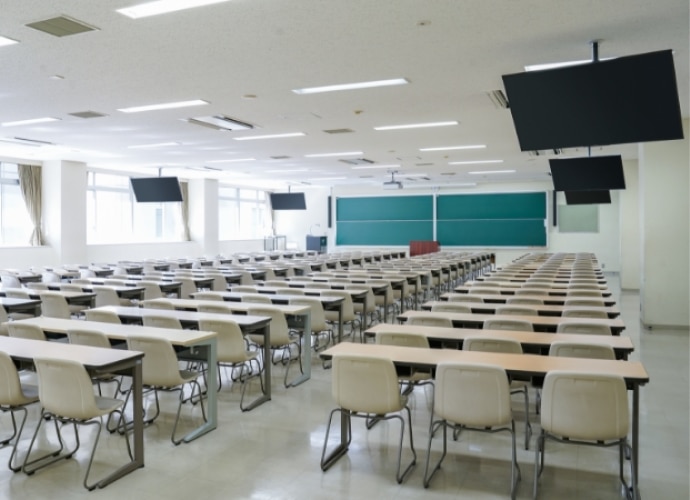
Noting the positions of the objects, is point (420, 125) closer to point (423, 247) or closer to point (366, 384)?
point (366, 384)

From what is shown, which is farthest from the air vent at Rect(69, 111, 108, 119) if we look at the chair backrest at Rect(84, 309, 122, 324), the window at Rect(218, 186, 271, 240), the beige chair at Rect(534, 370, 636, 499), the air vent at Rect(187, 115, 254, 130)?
the window at Rect(218, 186, 271, 240)

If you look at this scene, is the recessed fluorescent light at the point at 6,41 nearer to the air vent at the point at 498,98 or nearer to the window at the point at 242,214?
the air vent at the point at 498,98

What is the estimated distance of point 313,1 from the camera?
4.53m

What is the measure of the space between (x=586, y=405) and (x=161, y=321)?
4030 millimetres

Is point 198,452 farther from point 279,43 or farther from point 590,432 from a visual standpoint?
point 279,43

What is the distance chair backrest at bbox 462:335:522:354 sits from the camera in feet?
15.0

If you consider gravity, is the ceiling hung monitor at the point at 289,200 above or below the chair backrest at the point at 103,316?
above

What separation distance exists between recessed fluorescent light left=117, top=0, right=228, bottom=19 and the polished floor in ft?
11.6

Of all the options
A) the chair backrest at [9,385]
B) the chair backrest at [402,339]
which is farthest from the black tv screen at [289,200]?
the chair backrest at [9,385]

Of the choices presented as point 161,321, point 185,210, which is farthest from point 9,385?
point 185,210

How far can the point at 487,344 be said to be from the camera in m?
4.61

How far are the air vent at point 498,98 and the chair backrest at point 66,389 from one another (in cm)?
610

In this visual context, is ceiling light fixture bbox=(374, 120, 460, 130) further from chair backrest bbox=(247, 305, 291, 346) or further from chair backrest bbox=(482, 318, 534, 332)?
→ chair backrest bbox=(247, 305, 291, 346)

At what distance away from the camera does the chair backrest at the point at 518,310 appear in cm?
653
